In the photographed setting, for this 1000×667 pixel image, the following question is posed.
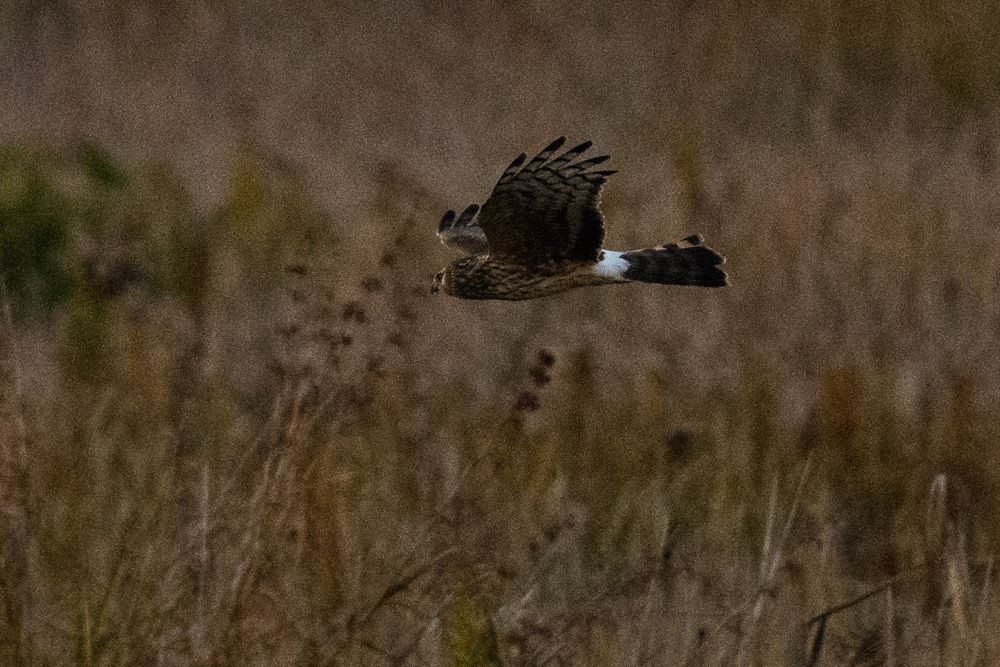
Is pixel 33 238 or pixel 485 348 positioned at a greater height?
pixel 33 238

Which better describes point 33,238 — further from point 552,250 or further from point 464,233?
point 552,250

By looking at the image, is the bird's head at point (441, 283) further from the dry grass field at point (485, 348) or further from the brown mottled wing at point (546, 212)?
the brown mottled wing at point (546, 212)

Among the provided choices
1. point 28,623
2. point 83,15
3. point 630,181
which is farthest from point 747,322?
point 83,15

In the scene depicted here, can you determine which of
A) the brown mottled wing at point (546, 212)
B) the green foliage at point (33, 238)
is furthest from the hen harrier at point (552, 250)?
the green foliage at point (33, 238)

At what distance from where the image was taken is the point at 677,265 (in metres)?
3.70

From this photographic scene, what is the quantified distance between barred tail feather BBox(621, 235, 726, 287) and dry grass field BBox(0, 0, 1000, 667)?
9 centimetres

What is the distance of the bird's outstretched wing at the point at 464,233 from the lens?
3.90m

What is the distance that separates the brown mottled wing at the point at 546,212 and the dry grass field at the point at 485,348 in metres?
0.22

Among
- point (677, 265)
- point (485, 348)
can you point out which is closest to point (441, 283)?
point (485, 348)

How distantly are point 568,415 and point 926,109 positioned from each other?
219cm

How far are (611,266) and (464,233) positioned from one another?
0.51m

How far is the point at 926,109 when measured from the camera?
4926mm

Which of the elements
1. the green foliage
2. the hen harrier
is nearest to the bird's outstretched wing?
the hen harrier

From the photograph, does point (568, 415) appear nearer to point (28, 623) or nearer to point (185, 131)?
point (28, 623)
